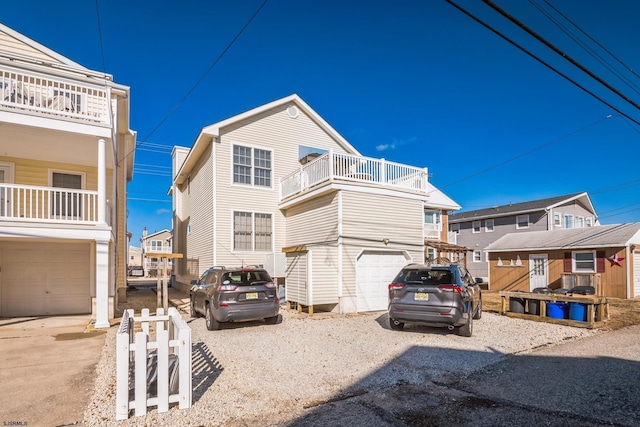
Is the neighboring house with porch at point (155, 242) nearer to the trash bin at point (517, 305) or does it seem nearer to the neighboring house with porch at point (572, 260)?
the neighboring house with porch at point (572, 260)

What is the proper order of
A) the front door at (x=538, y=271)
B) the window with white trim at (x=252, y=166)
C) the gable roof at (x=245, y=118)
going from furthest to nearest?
1. the front door at (x=538, y=271)
2. the window with white trim at (x=252, y=166)
3. the gable roof at (x=245, y=118)

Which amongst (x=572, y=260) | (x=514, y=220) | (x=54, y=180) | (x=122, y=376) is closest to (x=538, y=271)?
(x=572, y=260)

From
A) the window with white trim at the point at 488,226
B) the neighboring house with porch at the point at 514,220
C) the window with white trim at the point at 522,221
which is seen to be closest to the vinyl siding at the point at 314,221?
the neighboring house with porch at the point at 514,220

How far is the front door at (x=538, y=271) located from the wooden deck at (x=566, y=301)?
11663 millimetres

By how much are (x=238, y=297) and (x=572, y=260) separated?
65.6ft

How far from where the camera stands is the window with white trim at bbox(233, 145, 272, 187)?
1630cm

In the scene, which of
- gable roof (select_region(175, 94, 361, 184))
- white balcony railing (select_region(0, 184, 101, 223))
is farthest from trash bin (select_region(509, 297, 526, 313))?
white balcony railing (select_region(0, 184, 101, 223))

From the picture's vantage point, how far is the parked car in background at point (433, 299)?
27.4 ft

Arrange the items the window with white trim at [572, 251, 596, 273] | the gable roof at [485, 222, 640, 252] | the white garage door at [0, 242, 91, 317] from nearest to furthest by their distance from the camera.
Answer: the white garage door at [0, 242, 91, 317], the gable roof at [485, 222, 640, 252], the window with white trim at [572, 251, 596, 273]

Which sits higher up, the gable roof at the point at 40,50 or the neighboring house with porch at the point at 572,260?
the gable roof at the point at 40,50

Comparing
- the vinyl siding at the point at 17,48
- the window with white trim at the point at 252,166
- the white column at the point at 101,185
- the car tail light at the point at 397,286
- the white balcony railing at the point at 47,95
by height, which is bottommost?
the car tail light at the point at 397,286

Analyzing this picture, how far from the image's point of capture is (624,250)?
63.3ft

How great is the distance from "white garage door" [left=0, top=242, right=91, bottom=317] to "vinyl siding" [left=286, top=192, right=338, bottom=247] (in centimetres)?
760

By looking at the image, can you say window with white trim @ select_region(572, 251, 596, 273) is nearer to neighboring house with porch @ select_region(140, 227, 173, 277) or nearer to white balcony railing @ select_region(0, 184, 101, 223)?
white balcony railing @ select_region(0, 184, 101, 223)
